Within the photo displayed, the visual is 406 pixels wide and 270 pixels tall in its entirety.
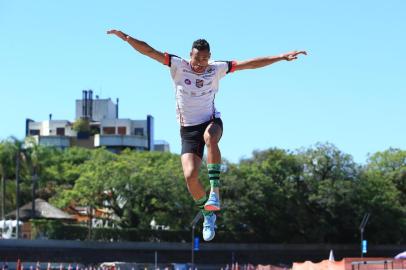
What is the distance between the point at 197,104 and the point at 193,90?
190 millimetres

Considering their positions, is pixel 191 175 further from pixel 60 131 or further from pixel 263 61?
pixel 60 131

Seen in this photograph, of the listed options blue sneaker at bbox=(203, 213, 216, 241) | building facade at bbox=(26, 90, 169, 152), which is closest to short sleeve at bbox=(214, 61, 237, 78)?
blue sneaker at bbox=(203, 213, 216, 241)

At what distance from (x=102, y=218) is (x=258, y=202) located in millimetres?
16001

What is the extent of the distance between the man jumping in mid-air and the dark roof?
221 ft

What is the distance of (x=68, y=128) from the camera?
152000 millimetres

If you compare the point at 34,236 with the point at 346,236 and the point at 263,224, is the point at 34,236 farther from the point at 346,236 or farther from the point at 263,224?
the point at 346,236

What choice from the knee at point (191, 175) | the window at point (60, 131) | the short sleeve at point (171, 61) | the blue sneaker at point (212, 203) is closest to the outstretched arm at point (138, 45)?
the short sleeve at point (171, 61)

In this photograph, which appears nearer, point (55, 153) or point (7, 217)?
point (7, 217)

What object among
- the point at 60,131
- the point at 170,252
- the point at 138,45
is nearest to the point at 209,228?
the point at 138,45

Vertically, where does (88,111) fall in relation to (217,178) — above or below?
above

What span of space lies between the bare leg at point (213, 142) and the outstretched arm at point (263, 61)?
2.88 feet

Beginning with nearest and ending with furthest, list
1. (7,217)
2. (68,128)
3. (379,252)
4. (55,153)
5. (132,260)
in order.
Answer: (132,260) < (7,217) < (379,252) < (55,153) < (68,128)

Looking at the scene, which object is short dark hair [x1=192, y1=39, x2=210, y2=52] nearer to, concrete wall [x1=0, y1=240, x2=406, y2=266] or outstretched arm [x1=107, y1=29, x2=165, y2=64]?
outstretched arm [x1=107, y1=29, x2=165, y2=64]

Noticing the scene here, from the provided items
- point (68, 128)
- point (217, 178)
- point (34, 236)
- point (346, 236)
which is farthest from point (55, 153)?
point (217, 178)
